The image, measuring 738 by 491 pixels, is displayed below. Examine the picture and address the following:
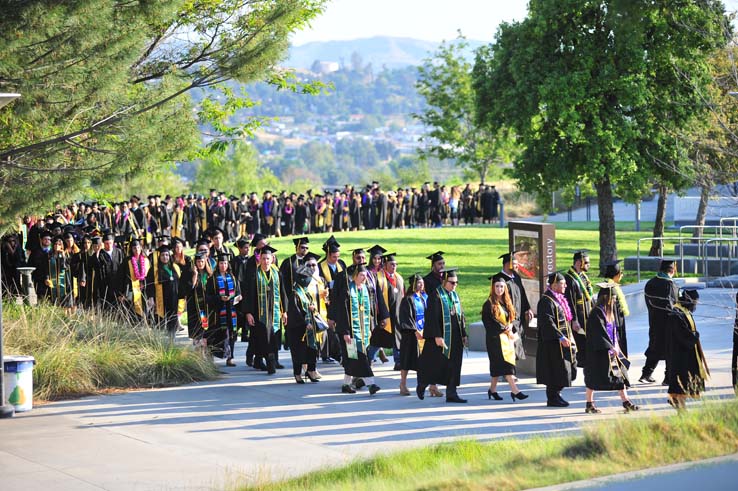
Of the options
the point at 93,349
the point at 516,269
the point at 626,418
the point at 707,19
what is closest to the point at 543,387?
the point at 516,269

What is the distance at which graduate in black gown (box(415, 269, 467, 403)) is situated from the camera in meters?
13.1

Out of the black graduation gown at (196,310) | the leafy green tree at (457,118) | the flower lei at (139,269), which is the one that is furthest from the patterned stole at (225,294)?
the leafy green tree at (457,118)

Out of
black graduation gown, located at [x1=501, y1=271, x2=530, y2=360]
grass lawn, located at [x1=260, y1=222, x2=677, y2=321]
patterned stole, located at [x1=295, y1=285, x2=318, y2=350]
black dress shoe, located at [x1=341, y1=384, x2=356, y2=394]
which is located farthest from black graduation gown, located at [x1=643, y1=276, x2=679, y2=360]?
grass lawn, located at [x1=260, y1=222, x2=677, y2=321]

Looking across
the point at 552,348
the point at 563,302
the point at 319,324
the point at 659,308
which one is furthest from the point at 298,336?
the point at 659,308

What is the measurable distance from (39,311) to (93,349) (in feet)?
5.14

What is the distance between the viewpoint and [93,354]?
1422cm

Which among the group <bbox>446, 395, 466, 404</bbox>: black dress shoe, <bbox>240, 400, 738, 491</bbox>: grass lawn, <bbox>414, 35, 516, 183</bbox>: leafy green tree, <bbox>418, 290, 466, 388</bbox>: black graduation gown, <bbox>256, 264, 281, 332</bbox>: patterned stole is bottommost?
<bbox>446, 395, 466, 404</bbox>: black dress shoe

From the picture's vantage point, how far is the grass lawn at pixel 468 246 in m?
25.3

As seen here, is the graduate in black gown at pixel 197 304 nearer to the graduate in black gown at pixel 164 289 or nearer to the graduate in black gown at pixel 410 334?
the graduate in black gown at pixel 164 289

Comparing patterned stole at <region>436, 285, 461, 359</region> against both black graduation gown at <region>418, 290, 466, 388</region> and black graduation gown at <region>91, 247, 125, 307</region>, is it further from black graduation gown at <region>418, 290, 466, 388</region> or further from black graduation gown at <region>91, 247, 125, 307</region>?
black graduation gown at <region>91, 247, 125, 307</region>

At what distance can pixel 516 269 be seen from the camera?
51.3 ft

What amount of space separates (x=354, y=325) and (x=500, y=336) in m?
1.90

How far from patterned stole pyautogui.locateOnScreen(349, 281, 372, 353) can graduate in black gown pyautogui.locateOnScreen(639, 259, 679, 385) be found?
348 centimetres

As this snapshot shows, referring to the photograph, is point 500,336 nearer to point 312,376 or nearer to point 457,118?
point 312,376
